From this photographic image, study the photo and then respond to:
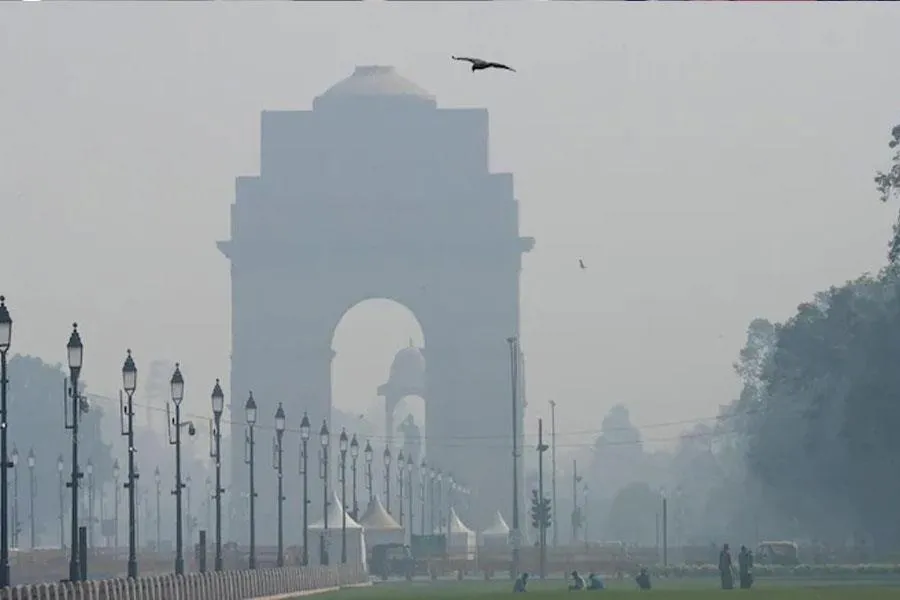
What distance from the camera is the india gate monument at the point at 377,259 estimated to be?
495 feet

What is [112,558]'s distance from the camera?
10850 centimetres

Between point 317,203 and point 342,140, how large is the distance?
10.9 feet

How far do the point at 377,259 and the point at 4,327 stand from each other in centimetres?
10539

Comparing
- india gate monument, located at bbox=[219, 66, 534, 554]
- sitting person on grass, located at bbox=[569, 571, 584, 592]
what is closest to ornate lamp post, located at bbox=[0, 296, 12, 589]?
sitting person on grass, located at bbox=[569, 571, 584, 592]

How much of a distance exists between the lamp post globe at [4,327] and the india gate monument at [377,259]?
102737 millimetres

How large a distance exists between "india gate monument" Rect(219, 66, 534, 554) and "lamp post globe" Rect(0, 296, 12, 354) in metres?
103

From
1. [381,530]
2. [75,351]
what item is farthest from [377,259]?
[75,351]

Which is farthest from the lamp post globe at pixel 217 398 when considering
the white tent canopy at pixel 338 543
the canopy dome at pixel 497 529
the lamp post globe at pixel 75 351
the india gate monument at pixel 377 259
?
the india gate monument at pixel 377 259

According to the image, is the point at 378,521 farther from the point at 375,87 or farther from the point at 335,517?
the point at 375,87

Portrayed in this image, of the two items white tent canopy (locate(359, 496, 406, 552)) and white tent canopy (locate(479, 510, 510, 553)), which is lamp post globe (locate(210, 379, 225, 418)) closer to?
white tent canopy (locate(359, 496, 406, 552))

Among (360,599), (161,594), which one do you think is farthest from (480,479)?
(161,594)

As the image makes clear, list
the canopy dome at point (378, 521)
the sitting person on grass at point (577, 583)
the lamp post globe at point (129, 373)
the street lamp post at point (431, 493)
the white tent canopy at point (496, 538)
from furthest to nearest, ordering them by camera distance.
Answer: the street lamp post at point (431, 493) < the white tent canopy at point (496, 538) < the canopy dome at point (378, 521) < the sitting person on grass at point (577, 583) < the lamp post globe at point (129, 373)

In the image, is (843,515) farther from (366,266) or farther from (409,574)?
(366,266)

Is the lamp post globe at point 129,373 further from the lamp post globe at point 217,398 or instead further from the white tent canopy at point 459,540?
the white tent canopy at point 459,540
